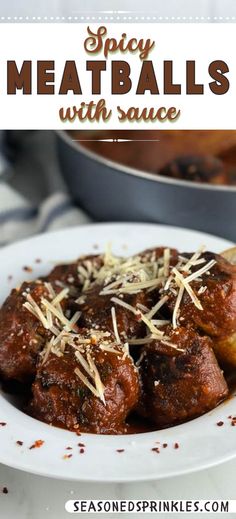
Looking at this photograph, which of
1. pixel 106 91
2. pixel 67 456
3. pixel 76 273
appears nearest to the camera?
pixel 67 456

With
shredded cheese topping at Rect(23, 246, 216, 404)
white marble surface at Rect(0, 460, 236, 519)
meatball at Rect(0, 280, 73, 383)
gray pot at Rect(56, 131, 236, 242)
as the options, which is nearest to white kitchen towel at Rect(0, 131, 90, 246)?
gray pot at Rect(56, 131, 236, 242)

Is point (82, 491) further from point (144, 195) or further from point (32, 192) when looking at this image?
point (32, 192)

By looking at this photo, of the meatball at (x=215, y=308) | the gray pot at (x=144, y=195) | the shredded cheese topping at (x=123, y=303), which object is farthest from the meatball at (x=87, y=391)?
the gray pot at (x=144, y=195)

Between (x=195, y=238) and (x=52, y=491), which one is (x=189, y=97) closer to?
(x=195, y=238)

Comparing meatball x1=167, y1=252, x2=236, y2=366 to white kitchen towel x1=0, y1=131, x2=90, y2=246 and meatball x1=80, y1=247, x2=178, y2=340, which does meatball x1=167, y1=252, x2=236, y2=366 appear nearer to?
meatball x1=80, y1=247, x2=178, y2=340

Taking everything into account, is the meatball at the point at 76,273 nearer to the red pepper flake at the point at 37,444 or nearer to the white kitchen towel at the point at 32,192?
the red pepper flake at the point at 37,444

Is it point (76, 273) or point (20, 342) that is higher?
point (76, 273)

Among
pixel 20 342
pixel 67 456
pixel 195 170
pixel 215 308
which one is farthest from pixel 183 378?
pixel 195 170
